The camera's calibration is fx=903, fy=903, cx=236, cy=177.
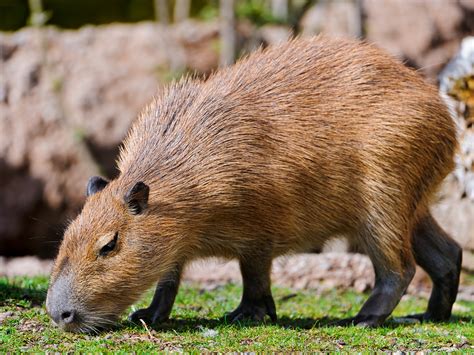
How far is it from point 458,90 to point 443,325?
391cm

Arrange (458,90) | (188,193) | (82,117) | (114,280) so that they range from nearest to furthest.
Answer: (114,280) < (188,193) < (458,90) < (82,117)

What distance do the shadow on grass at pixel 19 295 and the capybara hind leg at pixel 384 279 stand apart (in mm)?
2373

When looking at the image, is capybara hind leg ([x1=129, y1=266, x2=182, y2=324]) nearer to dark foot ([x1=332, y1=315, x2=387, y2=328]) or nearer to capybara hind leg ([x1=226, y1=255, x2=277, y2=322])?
capybara hind leg ([x1=226, y1=255, x2=277, y2=322])

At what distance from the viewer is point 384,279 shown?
6895mm

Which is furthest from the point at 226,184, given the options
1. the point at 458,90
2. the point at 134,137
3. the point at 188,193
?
the point at 458,90

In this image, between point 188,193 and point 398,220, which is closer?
point 188,193

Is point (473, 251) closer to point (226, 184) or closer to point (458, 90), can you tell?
point (458, 90)

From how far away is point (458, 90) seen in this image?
33.2ft

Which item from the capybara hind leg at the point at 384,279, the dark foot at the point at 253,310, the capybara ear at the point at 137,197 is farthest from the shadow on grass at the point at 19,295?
the capybara hind leg at the point at 384,279

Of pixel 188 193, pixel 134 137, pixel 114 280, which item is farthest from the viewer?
pixel 134 137

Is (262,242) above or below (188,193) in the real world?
below

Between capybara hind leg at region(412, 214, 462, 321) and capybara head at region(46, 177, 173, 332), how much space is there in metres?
2.36

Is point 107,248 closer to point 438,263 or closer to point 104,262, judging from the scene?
point 104,262

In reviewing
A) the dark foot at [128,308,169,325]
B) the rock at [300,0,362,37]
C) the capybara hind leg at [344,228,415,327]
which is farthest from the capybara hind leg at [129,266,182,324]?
the rock at [300,0,362,37]
